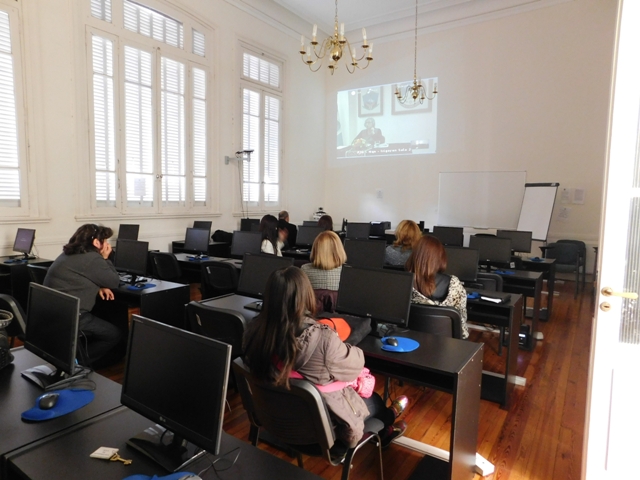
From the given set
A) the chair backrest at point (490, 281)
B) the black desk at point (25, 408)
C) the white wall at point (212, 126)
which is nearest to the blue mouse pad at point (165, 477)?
the black desk at point (25, 408)

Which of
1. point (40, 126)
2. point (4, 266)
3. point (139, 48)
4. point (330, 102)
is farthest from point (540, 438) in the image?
point (330, 102)

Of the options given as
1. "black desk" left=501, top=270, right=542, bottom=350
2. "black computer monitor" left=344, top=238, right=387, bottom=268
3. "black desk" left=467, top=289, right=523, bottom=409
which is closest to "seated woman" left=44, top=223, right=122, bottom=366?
"black computer monitor" left=344, top=238, right=387, bottom=268

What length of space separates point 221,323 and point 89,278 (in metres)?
1.35

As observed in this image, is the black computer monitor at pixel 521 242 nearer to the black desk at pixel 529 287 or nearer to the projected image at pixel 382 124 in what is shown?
the black desk at pixel 529 287

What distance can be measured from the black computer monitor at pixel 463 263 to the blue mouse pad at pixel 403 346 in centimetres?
180

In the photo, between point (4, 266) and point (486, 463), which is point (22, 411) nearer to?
point (486, 463)

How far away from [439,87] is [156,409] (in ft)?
29.2

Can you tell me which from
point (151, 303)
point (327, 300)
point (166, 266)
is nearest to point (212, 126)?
point (166, 266)

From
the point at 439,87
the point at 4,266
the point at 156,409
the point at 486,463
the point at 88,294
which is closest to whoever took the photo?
the point at 156,409


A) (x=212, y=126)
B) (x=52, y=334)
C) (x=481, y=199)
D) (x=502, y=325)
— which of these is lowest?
(x=502, y=325)

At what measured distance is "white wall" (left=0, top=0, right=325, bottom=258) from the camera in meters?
5.25

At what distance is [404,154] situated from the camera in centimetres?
926

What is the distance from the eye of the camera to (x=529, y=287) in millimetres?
4363

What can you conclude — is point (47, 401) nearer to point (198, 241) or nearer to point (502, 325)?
point (502, 325)
